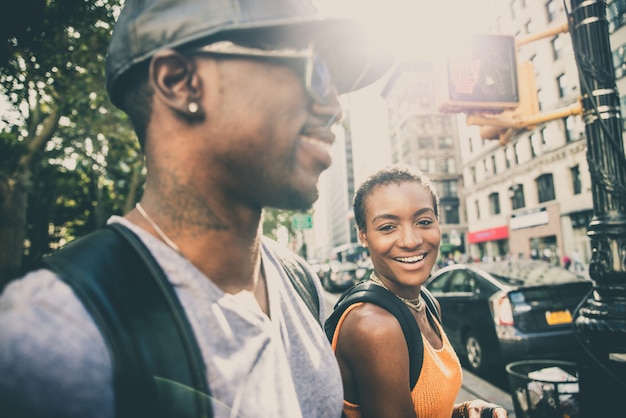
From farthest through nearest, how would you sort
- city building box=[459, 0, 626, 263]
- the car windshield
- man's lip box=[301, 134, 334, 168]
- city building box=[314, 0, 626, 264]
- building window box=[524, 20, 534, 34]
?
building window box=[524, 20, 534, 34], city building box=[314, 0, 626, 264], city building box=[459, 0, 626, 263], the car windshield, man's lip box=[301, 134, 334, 168]

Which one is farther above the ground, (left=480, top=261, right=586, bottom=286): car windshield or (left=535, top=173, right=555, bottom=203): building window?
(left=535, top=173, right=555, bottom=203): building window

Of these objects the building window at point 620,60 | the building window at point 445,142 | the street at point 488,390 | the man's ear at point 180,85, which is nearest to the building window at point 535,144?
the building window at point 620,60

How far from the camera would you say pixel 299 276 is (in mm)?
1579

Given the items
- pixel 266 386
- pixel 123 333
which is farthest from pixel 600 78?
pixel 123 333

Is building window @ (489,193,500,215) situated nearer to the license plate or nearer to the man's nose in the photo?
the license plate

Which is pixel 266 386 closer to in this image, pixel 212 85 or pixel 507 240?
pixel 212 85

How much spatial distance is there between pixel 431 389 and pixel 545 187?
3311 centimetres

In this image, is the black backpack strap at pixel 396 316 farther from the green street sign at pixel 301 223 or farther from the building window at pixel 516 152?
the building window at pixel 516 152

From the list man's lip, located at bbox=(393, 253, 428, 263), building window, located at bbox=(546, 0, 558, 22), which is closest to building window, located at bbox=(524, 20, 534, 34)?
building window, located at bbox=(546, 0, 558, 22)

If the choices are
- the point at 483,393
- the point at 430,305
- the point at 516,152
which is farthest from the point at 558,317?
the point at 516,152

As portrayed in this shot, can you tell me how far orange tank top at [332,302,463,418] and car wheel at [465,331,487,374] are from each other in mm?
4589

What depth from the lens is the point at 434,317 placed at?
229 cm

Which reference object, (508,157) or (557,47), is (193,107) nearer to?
(557,47)

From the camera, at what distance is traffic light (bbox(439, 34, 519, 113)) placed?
4.20 m
